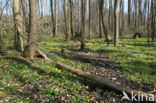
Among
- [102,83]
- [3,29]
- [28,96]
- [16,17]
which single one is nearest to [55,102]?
[28,96]

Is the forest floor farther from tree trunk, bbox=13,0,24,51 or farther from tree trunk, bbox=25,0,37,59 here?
tree trunk, bbox=13,0,24,51

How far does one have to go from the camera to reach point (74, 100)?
150 inches

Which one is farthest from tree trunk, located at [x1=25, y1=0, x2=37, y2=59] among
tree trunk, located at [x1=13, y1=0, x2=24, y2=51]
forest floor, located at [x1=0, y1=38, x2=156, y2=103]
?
tree trunk, located at [x1=13, y1=0, x2=24, y2=51]

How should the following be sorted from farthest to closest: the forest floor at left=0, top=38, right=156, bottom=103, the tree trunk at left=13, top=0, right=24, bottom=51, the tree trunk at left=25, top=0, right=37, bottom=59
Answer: the tree trunk at left=13, top=0, right=24, bottom=51 < the tree trunk at left=25, top=0, right=37, bottom=59 < the forest floor at left=0, top=38, right=156, bottom=103

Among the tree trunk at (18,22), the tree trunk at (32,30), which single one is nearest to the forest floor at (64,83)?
the tree trunk at (32,30)

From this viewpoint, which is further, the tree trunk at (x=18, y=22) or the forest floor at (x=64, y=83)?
the tree trunk at (x=18, y=22)

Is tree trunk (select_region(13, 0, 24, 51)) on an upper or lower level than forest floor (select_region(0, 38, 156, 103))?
upper

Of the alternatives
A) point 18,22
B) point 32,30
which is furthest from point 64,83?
point 18,22

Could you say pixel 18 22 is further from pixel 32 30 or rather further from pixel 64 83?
pixel 64 83

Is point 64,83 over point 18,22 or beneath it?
beneath

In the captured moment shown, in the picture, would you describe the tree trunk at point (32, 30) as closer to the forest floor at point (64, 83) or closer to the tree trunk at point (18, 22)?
Result: the forest floor at point (64, 83)

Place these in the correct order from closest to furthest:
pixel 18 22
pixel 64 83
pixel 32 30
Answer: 1. pixel 64 83
2. pixel 32 30
3. pixel 18 22

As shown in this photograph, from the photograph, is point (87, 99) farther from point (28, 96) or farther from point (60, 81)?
point (28, 96)

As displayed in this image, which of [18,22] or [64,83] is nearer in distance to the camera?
[64,83]
